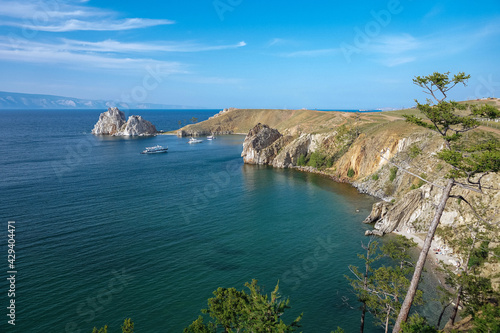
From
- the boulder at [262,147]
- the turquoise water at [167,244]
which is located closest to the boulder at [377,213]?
the turquoise water at [167,244]

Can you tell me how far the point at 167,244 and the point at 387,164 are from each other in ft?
211

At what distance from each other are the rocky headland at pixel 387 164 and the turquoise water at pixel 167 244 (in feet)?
23.0

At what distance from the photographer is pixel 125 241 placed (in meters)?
54.7

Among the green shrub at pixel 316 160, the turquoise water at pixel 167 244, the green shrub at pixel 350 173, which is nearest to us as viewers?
the turquoise water at pixel 167 244

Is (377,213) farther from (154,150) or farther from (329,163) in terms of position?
(154,150)

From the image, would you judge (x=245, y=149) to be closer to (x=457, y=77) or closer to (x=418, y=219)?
(x=418, y=219)

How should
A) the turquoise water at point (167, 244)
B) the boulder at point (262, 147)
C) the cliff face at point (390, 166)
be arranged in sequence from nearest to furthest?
the turquoise water at point (167, 244)
the cliff face at point (390, 166)
the boulder at point (262, 147)

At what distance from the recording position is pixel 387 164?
8594 cm

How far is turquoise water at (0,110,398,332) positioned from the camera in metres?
37.5

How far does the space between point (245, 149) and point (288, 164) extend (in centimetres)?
2376

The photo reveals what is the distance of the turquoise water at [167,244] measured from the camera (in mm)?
37500

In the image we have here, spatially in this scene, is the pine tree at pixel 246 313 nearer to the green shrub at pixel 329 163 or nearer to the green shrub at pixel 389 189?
the green shrub at pixel 389 189

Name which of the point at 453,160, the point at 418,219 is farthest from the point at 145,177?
the point at 453,160

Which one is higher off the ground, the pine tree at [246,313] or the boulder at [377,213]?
the pine tree at [246,313]
